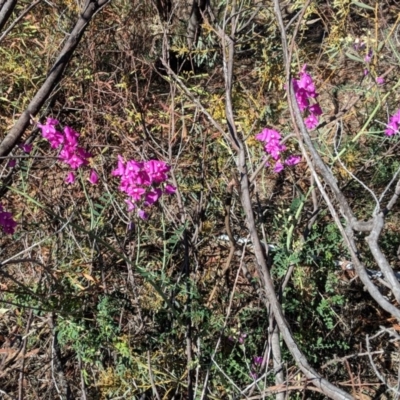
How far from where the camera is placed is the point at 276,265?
6.97 feet

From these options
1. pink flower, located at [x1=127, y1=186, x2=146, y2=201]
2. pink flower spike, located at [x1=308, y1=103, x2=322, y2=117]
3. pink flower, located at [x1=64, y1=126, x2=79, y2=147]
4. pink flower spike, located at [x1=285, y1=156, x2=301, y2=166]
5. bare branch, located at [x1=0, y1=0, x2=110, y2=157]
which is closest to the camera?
bare branch, located at [x1=0, y1=0, x2=110, y2=157]

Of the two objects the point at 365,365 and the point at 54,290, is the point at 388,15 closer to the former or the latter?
the point at 365,365

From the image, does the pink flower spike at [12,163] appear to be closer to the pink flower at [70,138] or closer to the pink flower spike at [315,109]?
the pink flower at [70,138]

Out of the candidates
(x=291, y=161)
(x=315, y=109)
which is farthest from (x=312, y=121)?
(x=291, y=161)

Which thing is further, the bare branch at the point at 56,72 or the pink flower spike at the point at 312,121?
the pink flower spike at the point at 312,121

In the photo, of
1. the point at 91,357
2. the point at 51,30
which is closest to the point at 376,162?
the point at 91,357

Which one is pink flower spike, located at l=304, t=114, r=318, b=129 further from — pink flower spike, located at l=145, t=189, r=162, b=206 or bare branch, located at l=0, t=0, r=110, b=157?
bare branch, located at l=0, t=0, r=110, b=157

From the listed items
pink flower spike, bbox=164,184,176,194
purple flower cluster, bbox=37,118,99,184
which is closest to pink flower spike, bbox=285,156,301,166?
pink flower spike, bbox=164,184,176,194

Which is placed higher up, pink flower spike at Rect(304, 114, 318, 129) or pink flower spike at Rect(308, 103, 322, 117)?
pink flower spike at Rect(308, 103, 322, 117)

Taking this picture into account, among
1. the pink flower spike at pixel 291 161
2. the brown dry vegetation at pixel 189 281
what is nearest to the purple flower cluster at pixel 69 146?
the brown dry vegetation at pixel 189 281

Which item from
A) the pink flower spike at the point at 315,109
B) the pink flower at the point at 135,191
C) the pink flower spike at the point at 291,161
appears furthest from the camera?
the pink flower spike at the point at 291,161

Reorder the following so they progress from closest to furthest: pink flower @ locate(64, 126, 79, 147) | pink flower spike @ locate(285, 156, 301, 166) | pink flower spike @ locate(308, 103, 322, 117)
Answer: pink flower spike @ locate(308, 103, 322, 117), pink flower @ locate(64, 126, 79, 147), pink flower spike @ locate(285, 156, 301, 166)

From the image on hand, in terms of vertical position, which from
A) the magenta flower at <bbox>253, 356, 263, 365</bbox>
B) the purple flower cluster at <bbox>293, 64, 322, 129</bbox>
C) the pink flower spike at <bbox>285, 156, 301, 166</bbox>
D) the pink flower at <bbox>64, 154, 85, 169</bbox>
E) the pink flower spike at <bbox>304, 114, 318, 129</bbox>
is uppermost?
the purple flower cluster at <bbox>293, 64, 322, 129</bbox>

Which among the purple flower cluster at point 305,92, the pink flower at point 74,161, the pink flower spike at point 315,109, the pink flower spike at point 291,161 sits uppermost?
the purple flower cluster at point 305,92
